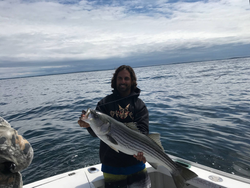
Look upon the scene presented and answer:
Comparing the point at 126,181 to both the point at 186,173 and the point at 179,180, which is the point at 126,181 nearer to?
the point at 179,180

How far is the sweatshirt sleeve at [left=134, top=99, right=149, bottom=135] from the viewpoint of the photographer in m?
3.91

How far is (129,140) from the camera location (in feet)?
10.9

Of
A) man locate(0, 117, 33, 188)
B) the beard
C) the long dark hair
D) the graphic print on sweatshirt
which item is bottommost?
the graphic print on sweatshirt

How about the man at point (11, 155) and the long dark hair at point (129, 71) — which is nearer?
the man at point (11, 155)

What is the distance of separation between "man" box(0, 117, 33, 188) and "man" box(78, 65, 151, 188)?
5.65 feet

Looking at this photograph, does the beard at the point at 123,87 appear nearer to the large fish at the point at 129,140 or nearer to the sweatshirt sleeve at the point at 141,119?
the sweatshirt sleeve at the point at 141,119

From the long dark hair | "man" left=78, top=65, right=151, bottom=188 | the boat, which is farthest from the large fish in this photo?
the long dark hair

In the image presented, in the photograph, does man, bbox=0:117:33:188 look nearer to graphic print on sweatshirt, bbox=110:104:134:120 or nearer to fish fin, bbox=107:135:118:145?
fish fin, bbox=107:135:118:145

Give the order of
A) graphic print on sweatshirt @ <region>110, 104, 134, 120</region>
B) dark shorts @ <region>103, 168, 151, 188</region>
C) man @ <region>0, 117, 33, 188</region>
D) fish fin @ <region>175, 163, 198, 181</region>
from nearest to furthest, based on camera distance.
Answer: man @ <region>0, 117, 33, 188</region> → fish fin @ <region>175, 163, 198, 181</region> → dark shorts @ <region>103, 168, 151, 188</region> → graphic print on sweatshirt @ <region>110, 104, 134, 120</region>

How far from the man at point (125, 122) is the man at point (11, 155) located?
1721 mm

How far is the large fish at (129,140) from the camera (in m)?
3.16

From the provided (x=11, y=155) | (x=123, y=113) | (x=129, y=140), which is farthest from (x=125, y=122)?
(x=11, y=155)

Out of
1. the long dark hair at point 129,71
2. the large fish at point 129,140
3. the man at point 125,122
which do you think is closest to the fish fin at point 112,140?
the large fish at point 129,140

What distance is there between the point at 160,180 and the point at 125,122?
209 centimetres
